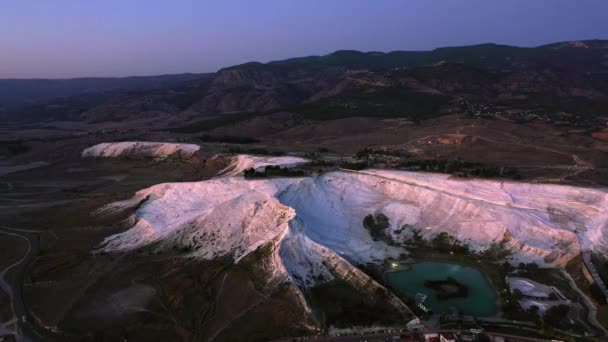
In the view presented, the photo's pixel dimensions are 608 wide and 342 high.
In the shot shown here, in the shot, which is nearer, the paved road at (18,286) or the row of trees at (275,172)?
the paved road at (18,286)

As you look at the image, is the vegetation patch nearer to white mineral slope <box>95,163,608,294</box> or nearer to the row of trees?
white mineral slope <box>95,163,608,294</box>

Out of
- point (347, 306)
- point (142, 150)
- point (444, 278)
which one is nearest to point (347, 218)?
point (444, 278)

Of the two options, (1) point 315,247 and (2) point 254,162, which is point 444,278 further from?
(2) point 254,162

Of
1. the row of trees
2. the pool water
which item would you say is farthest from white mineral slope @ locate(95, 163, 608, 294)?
the pool water

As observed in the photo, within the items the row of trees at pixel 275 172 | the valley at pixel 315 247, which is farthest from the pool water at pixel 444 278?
the row of trees at pixel 275 172

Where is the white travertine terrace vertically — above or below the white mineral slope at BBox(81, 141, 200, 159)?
above

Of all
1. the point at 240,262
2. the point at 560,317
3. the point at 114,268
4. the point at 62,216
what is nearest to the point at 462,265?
the point at 560,317

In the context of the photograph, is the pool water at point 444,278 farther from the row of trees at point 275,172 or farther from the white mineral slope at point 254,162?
the white mineral slope at point 254,162
